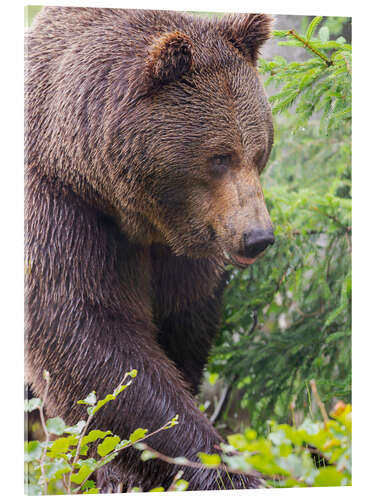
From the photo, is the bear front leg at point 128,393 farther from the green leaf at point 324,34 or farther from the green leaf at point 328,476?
the green leaf at point 324,34

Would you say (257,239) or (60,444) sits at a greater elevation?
(257,239)

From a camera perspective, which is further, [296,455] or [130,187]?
[130,187]

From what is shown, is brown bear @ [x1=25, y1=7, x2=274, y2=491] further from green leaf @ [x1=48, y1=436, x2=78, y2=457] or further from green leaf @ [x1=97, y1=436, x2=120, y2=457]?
green leaf @ [x1=48, y1=436, x2=78, y2=457]

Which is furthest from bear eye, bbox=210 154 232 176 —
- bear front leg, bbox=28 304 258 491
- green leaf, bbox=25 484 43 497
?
green leaf, bbox=25 484 43 497

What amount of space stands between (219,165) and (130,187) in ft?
1.42

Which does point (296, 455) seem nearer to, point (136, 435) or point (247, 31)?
point (136, 435)

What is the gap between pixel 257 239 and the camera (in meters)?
3.24

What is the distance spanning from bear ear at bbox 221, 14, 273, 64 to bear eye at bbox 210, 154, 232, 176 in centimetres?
58

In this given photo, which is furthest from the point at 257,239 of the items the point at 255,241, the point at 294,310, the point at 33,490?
the point at 294,310

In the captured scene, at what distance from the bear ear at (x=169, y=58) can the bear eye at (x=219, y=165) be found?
0.41 meters

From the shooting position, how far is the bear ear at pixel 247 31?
3.54m

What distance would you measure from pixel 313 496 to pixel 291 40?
2.40m

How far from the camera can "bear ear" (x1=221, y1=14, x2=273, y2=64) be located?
3.54m

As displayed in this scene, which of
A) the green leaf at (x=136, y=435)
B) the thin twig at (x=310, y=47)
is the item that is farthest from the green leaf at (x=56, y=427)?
the thin twig at (x=310, y=47)
